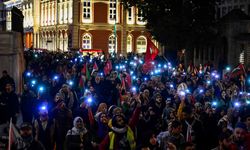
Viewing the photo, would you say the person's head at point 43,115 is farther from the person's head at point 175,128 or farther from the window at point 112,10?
the window at point 112,10

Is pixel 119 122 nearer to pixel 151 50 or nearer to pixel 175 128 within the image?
pixel 175 128

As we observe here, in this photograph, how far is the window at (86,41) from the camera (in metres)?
67.4

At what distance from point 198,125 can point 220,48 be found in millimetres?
30205

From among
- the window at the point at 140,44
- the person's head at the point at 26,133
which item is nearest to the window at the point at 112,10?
the window at the point at 140,44

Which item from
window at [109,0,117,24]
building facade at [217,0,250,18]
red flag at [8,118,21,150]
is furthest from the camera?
window at [109,0,117,24]

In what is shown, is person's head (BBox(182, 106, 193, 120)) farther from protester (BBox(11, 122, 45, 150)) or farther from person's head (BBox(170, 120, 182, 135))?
protester (BBox(11, 122, 45, 150))

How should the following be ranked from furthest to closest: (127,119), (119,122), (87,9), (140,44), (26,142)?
(140,44) < (87,9) < (127,119) < (119,122) < (26,142)

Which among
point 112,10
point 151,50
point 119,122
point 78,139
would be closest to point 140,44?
point 112,10

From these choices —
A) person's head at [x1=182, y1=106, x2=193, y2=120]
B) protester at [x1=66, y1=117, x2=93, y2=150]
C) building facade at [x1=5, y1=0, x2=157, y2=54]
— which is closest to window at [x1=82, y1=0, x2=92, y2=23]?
building facade at [x1=5, y1=0, x2=157, y2=54]

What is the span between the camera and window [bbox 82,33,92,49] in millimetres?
67438

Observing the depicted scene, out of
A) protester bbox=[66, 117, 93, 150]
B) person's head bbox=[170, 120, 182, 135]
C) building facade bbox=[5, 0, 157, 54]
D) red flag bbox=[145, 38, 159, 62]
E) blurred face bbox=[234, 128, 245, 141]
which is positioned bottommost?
protester bbox=[66, 117, 93, 150]

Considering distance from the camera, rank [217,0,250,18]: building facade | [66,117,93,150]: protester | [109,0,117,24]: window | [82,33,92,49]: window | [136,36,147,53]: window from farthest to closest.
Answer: [136,36,147,53]: window, [109,0,117,24]: window, [82,33,92,49]: window, [217,0,250,18]: building facade, [66,117,93,150]: protester

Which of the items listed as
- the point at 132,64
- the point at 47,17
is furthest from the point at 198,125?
the point at 47,17

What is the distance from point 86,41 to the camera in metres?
67.6
